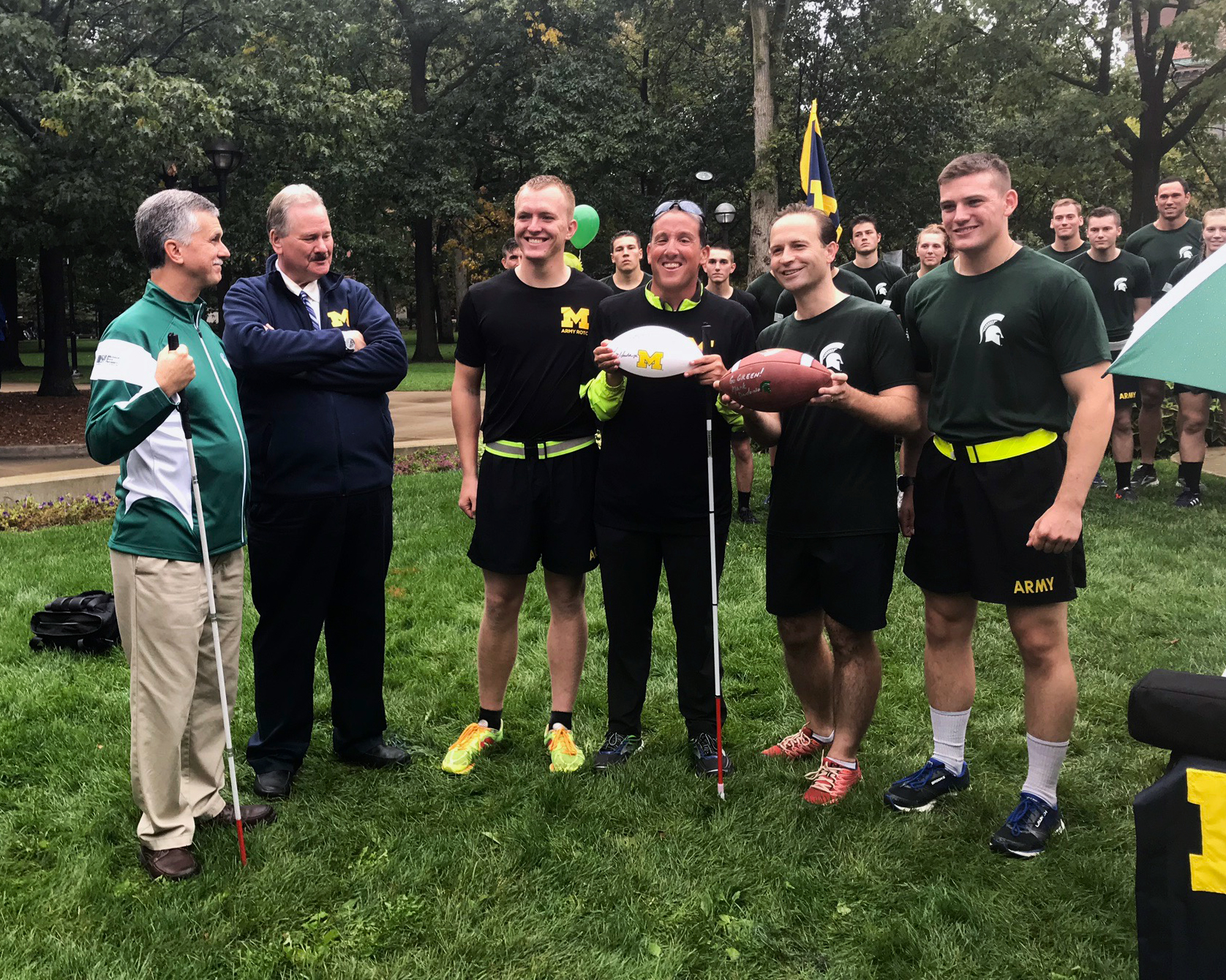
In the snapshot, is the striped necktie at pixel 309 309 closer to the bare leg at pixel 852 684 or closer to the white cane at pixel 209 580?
the white cane at pixel 209 580

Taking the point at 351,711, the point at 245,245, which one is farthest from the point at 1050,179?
the point at 351,711

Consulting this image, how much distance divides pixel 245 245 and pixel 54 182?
7.63 meters

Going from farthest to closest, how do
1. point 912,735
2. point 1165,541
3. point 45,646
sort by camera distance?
point 1165,541, point 45,646, point 912,735

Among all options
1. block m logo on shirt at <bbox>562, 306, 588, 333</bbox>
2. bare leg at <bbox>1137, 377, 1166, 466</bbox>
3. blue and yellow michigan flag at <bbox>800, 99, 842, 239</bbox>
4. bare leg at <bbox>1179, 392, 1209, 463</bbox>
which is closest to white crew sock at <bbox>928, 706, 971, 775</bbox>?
block m logo on shirt at <bbox>562, 306, 588, 333</bbox>

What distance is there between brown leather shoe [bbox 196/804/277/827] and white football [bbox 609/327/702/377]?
2.15m

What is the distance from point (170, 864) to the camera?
3234mm

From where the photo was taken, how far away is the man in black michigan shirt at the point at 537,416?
396 centimetres

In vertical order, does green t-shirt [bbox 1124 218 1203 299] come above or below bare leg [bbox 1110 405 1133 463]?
above

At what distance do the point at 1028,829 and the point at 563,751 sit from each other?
1.82 metres

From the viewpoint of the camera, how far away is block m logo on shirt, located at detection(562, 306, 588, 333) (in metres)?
3.98

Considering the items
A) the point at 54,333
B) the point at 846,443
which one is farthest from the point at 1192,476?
the point at 54,333

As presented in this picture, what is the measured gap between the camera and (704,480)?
3900mm

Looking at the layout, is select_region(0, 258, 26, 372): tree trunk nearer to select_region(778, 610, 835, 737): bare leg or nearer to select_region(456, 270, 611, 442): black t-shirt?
select_region(456, 270, 611, 442): black t-shirt

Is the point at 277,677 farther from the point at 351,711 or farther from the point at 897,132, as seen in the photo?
the point at 897,132
